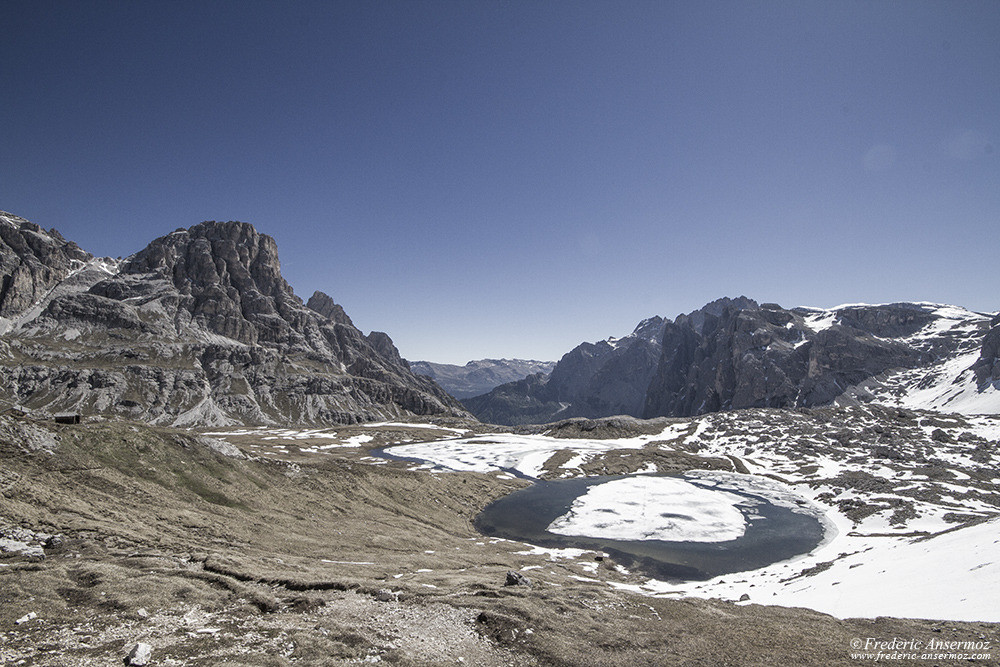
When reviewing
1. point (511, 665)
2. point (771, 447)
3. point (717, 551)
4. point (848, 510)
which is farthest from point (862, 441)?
point (511, 665)

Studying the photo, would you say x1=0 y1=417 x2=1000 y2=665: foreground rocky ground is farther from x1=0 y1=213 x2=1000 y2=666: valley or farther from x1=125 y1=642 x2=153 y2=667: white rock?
x1=125 y1=642 x2=153 y2=667: white rock

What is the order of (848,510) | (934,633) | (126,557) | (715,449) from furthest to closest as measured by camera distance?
(715,449)
(848,510)
(126,557)
(934,633)

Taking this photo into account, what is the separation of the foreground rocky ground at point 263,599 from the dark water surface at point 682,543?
1719cm

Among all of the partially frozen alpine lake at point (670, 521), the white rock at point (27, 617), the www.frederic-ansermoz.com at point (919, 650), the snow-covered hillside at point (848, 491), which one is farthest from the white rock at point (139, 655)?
the partially frozen alpine lake at point (670, 521)

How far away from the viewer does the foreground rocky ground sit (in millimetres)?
15430

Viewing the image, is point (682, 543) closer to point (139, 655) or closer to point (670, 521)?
point (670, 521)

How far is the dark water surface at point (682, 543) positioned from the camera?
4888cm

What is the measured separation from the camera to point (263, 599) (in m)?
19.0

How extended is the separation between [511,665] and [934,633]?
61.9ft

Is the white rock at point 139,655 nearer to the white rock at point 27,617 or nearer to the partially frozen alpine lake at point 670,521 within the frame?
the white rock at point 27,617

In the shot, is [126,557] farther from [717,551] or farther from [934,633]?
[717,551]

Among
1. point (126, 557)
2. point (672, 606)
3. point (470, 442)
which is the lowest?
point (470, 442)

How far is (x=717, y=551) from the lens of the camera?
177 ft

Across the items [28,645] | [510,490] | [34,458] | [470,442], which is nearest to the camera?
[28,645]
